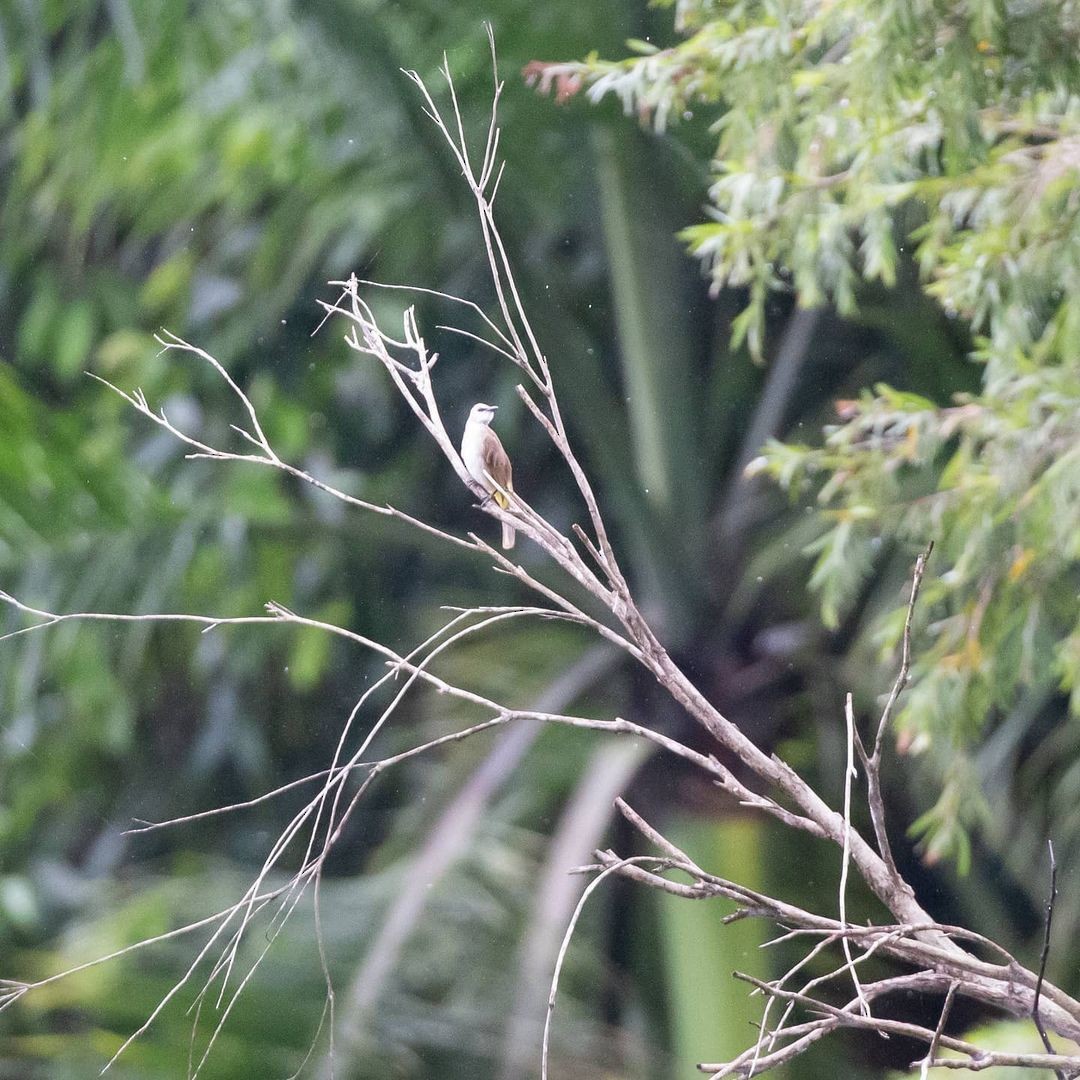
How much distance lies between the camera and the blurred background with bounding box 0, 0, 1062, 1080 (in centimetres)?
178

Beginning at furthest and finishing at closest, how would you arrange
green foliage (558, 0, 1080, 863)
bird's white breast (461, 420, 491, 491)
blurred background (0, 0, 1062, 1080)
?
blurred background (0, 0, 1062, 1080) < bird's white breast (461, 420, 491, 491) < green foliage (558, 0, 1080, 863)

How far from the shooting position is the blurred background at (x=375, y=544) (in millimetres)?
1782

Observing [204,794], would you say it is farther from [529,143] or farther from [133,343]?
[529,143]

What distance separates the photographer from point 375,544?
2.01 metres

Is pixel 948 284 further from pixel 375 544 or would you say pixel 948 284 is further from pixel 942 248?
pixel 375 544

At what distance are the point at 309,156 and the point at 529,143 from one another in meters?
0.37

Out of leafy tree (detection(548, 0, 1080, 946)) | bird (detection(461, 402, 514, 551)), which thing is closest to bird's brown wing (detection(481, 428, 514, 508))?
bird (detection(461, 402, 514, 551))

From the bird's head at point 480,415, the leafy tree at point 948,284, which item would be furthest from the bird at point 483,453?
the leafy tree at point 948,284

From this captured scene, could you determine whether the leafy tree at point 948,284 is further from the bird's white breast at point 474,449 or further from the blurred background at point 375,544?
the bird's white breast at point 474,449

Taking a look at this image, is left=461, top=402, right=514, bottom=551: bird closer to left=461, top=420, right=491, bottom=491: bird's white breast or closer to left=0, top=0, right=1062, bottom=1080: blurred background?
left=461, top=420, right=491, bottom=491: bird's white breast

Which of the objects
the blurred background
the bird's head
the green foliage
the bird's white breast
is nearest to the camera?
the green foliage

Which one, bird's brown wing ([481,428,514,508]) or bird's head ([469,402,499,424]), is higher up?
bird's head ([469,402,499,424])

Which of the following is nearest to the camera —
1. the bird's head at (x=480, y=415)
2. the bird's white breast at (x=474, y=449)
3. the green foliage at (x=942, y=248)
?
the green foliage at (x=942, y=248)

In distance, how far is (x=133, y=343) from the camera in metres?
2.10
